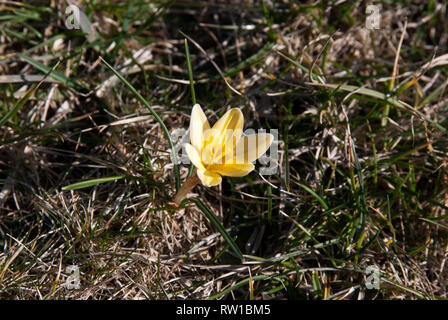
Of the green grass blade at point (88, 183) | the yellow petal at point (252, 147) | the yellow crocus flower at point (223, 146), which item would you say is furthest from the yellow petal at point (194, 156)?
the green grass blade at point (88, 183)

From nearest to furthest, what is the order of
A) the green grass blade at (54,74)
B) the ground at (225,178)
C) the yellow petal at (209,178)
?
1. the yellow petal at (209,178)
2. the ground at (225,178)
3. the green grass blade at (54,74)

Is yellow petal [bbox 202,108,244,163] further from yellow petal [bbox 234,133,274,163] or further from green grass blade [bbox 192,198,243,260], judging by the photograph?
green grass blade [bbox 192,198,243,260]

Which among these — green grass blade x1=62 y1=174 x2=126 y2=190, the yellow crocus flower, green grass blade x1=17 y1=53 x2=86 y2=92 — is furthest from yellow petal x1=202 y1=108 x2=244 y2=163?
green grass blade x1=17 y1=53 x2=86 y2=92

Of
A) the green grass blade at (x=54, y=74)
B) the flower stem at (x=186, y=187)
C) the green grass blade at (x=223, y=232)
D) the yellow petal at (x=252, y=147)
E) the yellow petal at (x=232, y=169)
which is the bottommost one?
the green grass blade at (x=223, y=232)

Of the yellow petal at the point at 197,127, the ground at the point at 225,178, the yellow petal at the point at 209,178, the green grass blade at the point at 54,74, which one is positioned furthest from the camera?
the green grass blade at the point at 54,74

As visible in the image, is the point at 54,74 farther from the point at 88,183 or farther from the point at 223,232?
the point at 223,232

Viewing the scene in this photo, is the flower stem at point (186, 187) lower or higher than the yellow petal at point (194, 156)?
lower

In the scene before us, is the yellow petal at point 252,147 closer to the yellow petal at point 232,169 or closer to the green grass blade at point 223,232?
the yellow petal at point 232,169
